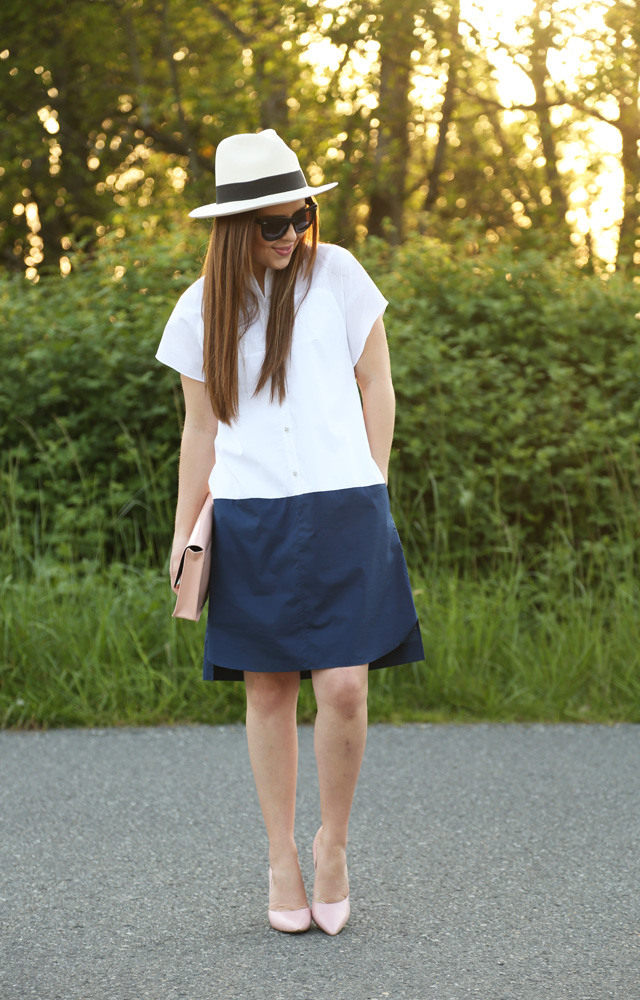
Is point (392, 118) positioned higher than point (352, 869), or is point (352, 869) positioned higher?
point (392, 118)

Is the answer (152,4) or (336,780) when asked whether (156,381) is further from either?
(152,4)

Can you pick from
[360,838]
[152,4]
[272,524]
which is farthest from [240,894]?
[152,4]

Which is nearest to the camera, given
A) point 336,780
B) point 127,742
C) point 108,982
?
point 108,982

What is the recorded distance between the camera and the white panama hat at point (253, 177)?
2527 millimetres

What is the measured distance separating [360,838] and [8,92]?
1550cm

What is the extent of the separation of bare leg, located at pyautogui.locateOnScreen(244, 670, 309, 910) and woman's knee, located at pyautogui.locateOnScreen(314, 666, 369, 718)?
0.42 ft

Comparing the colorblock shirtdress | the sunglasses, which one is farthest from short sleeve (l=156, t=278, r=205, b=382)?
the sunglasses

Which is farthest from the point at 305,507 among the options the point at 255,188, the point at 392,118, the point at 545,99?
the point at 392,118

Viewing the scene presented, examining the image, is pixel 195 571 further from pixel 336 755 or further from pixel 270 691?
pixel 336 755

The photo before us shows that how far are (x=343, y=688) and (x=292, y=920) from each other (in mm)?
617

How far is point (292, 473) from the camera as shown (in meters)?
2.56

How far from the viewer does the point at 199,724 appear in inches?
176

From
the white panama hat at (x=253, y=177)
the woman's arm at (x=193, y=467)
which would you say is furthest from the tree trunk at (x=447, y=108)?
the woman's arm at (x=193, y=467)

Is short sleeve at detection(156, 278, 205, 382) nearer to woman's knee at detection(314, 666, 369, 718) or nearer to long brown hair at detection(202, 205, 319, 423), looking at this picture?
long brown hair at detection(202, 205, 319, 423)
